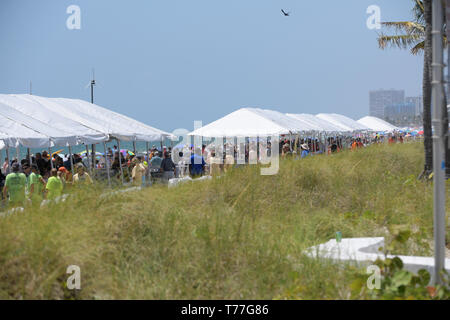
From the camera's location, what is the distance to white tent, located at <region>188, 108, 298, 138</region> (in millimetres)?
21109

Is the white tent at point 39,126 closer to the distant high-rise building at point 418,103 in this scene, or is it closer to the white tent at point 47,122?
the white tent at point 47,122

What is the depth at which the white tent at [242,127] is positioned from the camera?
69.3ft

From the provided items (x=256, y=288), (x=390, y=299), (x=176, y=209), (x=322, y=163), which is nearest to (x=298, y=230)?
(x=176, y=209)

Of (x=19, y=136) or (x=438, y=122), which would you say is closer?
(x=438, y=122)

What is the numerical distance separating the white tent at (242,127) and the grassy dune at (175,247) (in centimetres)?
1337

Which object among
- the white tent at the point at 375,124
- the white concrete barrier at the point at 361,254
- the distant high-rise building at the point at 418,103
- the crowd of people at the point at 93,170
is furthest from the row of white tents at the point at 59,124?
the white tent at the point at 375,124

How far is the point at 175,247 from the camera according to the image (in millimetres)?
5141

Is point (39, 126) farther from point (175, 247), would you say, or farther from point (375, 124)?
point (375, 124)

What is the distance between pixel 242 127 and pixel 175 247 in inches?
663

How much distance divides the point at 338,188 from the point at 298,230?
3.30m

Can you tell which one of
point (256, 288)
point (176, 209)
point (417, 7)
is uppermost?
point (417, 7)

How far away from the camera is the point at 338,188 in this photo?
375 inches

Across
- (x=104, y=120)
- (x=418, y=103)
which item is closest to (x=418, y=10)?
(x=104, y=120)
